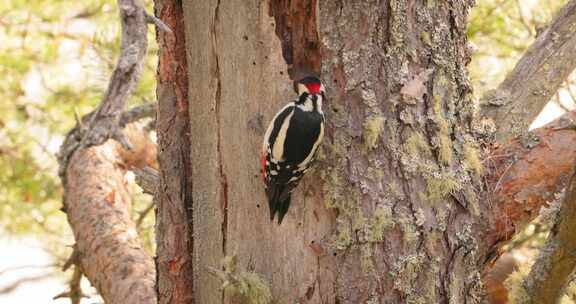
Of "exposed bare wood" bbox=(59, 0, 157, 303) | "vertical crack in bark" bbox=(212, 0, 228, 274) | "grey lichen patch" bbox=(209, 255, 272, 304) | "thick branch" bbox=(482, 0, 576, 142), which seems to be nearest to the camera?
"grey lichen patch" bbox=(209, 255, 272, 304)

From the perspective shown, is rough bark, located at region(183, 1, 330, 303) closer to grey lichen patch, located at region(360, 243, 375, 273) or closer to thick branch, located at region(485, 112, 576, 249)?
grey lichen patch, located at region(360, 243, 375, 273)

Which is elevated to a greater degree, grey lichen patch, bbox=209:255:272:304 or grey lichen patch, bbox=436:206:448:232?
grey lichen patch, bbox=436:206:448:232

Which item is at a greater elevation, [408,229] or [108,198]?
[108,198]

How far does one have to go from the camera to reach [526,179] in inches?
82.0

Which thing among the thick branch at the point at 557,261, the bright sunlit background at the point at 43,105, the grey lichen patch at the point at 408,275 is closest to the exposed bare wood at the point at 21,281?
the bright sunlit background at the point at 43,105

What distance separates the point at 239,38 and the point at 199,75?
0.22 metres

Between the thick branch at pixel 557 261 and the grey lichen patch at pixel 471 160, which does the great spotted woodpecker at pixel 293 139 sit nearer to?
the grey lichen patch at pixel 471 160

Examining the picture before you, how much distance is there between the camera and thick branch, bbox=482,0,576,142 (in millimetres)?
2453

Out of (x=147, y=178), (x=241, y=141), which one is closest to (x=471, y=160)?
(x=241, y=141)

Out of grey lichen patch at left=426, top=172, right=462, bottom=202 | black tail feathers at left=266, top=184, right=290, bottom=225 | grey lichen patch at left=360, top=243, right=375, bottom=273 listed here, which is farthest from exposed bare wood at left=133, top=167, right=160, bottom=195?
grey lichen patch at left=426, top=172, right=462, bottom=202

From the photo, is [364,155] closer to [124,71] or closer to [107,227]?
[124,71]

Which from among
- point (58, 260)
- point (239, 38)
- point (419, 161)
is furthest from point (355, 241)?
point (58, 260)

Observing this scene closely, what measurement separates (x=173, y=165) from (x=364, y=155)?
67cm

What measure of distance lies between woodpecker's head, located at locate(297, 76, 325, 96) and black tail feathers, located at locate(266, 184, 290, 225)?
0.24 m
